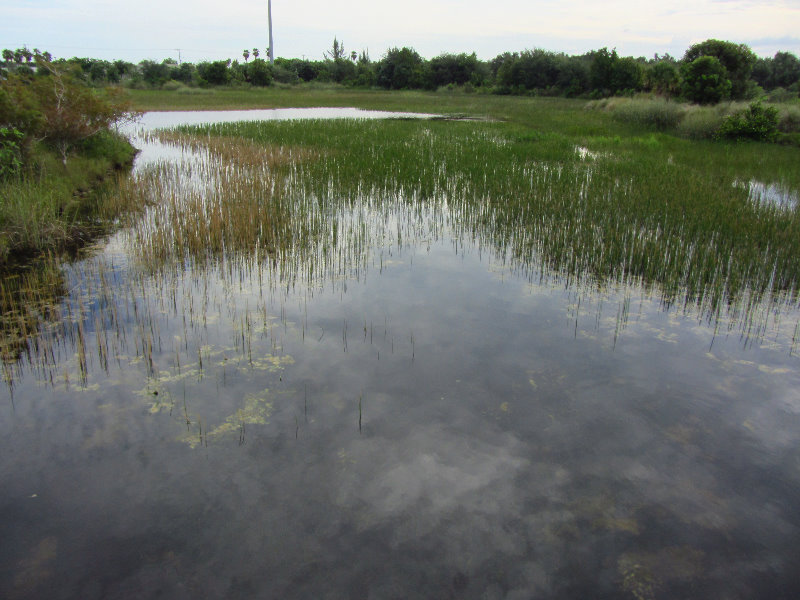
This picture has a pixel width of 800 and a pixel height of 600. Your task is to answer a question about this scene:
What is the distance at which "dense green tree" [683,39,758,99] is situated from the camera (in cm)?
2647

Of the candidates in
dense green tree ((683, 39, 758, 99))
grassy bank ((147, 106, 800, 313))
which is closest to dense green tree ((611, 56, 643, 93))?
dense green tree ((683, 39, 758, 99))

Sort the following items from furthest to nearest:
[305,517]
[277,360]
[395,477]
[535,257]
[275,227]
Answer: [275,227], [535,257], [277,360], [395,477], [305,517]

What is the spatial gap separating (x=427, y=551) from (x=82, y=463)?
2.32 metres

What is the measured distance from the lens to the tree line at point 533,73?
26.6 metres

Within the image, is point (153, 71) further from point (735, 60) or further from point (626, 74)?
point (735, 60)

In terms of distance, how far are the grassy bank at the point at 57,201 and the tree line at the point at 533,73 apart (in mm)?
3265

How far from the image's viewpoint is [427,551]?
2889 millimetres

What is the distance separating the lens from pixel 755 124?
57.3 ft

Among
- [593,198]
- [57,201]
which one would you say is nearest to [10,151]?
[57,201]

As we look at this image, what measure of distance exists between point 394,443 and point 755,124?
62.9 ft

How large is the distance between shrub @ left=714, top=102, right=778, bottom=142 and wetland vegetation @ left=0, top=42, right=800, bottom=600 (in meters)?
10.9

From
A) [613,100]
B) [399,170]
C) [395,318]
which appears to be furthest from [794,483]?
[613,100]

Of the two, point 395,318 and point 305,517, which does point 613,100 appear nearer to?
point 395,318

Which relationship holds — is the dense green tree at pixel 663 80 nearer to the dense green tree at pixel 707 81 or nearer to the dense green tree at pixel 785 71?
the dense green tree at pixel 707 81
